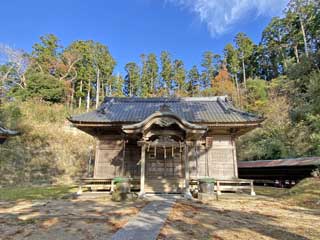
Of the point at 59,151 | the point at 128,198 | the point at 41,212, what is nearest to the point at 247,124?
the point at 128,198

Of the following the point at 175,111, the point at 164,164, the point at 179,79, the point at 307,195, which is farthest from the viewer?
the point at 179,79

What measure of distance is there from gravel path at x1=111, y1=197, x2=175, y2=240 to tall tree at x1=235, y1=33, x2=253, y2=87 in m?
33.1

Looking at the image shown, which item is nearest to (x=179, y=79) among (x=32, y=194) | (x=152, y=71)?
(x=152, y=71)

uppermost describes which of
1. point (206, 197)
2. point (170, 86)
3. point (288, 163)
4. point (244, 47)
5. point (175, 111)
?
point (244, 47)

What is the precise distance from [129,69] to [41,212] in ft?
110

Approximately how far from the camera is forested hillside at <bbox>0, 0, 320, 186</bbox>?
1523cm

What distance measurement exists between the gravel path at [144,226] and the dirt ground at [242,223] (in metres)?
0.16

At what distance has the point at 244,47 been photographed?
1339 inches

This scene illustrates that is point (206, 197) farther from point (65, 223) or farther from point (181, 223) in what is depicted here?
point (65, 223)

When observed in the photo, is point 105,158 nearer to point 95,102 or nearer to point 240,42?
point 95,102

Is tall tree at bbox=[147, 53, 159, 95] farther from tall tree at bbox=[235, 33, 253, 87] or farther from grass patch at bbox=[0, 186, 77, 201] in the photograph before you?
grass patch at bbox=[0, 186, 77, 201]

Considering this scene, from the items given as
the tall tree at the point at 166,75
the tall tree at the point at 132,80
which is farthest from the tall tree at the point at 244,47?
the tall tree at the point at 132,80

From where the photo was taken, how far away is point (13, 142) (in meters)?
16.1

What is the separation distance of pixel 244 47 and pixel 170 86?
45.7 ft
